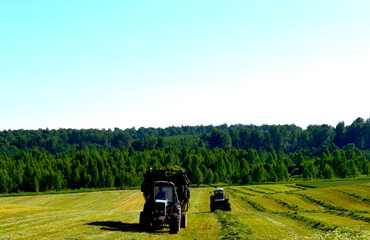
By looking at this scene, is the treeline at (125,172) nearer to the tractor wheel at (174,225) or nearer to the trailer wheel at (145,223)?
the trailer wheel at (145,223)

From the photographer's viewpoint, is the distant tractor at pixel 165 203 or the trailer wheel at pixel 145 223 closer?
the distant tractor at pixel 165 203

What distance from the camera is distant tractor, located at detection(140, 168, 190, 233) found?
2072 centimetres

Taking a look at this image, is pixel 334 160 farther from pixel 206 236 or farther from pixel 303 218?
pixel 206 236

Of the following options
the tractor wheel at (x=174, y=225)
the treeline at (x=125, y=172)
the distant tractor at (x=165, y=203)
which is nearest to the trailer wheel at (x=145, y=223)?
the distant tractor at (x=165, y=203)

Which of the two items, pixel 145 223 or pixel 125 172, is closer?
pixel 145 223

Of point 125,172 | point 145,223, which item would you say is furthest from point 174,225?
point 125,172

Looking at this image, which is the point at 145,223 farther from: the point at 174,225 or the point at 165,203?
the point at 174,225

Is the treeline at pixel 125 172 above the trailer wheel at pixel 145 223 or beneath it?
beneath

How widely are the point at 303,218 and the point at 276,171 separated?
354 ft

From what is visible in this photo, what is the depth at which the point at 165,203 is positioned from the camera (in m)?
21.2

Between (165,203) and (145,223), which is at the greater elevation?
(165,203)

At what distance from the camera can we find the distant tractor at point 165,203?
2072 centimetres

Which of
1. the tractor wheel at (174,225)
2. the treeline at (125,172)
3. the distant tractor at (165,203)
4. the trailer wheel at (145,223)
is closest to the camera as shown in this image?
the tractor wheel at (174,225)

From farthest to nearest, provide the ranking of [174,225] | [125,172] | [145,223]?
[125,172]
[145,223]
[174,225]
